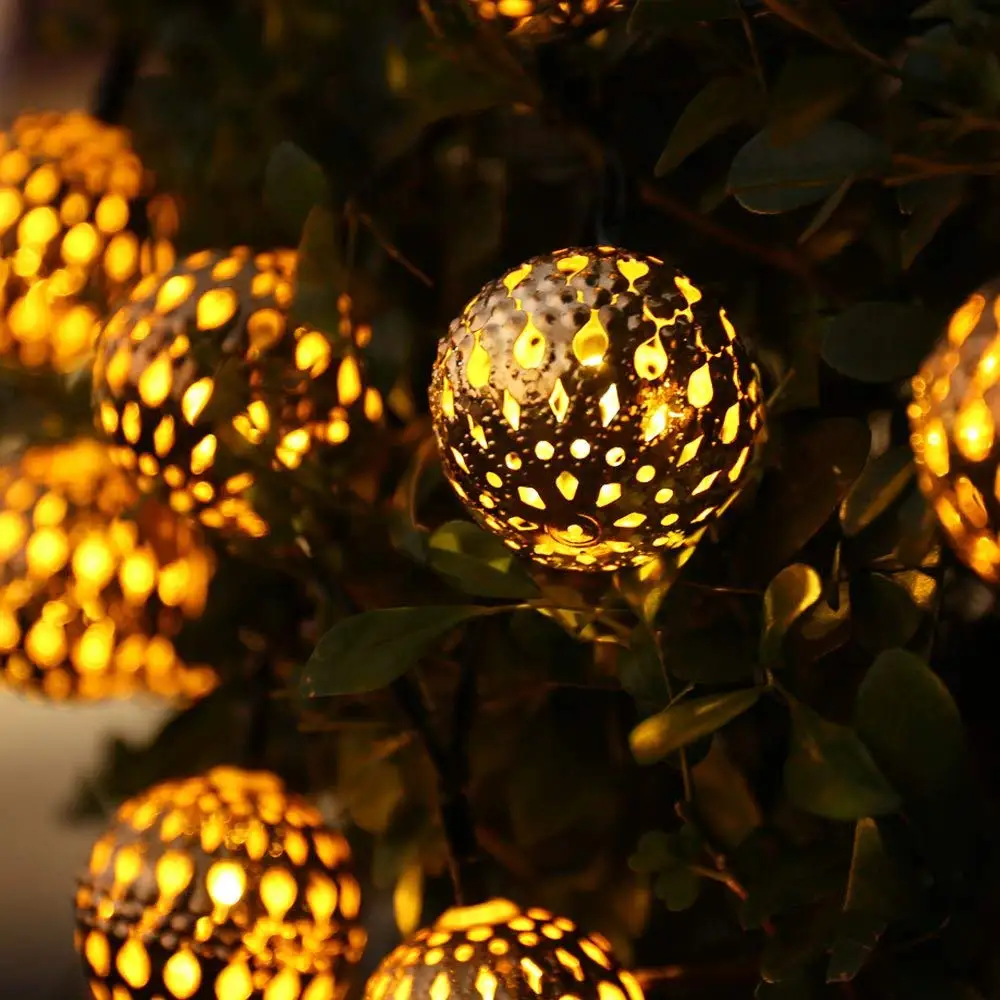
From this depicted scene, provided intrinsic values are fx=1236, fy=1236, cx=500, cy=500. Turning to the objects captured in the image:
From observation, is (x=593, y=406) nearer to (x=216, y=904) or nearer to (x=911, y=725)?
(x=911, y=725)

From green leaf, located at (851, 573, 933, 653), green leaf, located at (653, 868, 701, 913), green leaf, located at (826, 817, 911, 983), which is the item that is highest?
green leaf, located at (851, 573, 933, 653)

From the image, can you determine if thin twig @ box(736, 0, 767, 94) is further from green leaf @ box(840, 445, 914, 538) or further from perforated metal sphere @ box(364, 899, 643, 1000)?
perforated metal sphere @ box(364, 899, 643, 1000)

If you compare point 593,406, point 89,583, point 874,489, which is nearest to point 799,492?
point 874,489

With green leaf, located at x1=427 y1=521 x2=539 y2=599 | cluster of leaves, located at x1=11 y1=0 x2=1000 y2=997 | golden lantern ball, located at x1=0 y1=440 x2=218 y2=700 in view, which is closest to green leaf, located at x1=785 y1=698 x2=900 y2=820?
cluster of leaves, located at x1=11 y1=0 x2=1000 y2=997

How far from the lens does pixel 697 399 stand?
1.19 feet

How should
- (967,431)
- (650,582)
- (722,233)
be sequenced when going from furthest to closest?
(722,233) → (650,582) → (967,431)

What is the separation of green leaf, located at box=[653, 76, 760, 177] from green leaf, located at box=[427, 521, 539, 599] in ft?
0.47

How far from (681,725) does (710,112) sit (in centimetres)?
21

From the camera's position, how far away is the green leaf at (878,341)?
414 millimetres

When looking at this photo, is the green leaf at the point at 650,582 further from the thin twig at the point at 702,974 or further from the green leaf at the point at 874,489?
the thin twig at the point at 702,974

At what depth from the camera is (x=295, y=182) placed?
19.3 inches

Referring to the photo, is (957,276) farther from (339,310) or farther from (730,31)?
(339,310)

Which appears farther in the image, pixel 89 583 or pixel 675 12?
pixel 89 583

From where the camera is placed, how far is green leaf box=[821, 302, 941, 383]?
41cm
